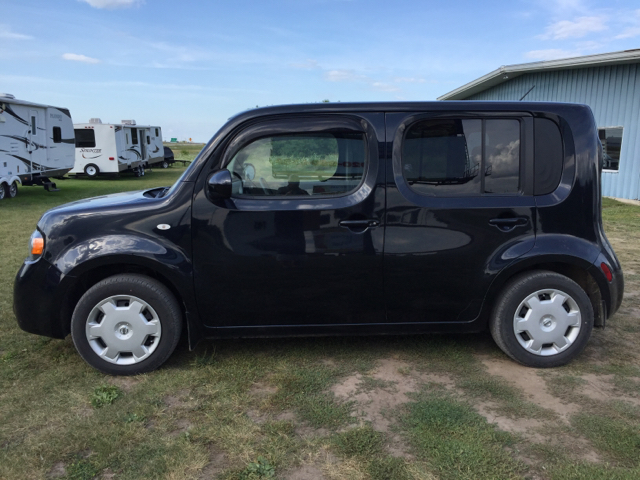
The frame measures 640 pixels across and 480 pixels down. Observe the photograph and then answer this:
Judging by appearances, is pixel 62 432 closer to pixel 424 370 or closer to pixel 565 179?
pixel 424 370

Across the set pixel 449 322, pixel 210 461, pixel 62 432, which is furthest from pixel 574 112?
pixel 62 432

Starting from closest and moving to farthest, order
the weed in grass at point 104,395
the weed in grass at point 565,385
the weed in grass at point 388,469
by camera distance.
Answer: the weed in grass at point 388,469 → the weed in grass at point 104,395 → the weed in grass at point 565,385

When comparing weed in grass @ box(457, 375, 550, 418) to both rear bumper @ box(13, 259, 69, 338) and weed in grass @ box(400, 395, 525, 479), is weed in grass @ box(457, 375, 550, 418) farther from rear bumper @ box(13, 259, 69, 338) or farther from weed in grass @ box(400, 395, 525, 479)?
rear bumper @ box(13, 259, 69, 338)

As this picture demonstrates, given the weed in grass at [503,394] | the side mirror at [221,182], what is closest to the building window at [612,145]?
the weed in grass at [503,394]

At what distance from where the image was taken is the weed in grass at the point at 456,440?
2.59 m

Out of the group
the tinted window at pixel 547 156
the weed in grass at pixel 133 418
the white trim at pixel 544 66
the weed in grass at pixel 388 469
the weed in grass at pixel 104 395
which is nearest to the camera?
the weed in grass at pixel 388 469

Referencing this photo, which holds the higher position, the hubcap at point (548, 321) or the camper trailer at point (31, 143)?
the camper trailer at point (31, 143)

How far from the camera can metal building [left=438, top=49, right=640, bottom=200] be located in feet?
45.1

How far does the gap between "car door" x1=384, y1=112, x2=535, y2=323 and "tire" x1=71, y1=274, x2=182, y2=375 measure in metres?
1.59

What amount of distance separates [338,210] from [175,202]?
1128 mm

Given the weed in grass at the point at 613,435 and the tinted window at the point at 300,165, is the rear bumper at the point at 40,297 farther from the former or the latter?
the weed in grass at the point at 613,435

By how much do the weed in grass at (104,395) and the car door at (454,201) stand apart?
6.37 feet

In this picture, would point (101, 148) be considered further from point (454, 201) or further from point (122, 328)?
point (454, 201)

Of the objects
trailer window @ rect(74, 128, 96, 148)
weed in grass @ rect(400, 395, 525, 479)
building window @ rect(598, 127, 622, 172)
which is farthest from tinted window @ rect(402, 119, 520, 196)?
trailer window @ rect(74, 128, 96, 148)
